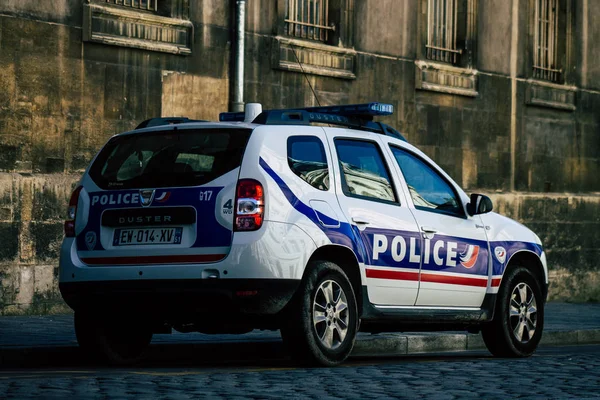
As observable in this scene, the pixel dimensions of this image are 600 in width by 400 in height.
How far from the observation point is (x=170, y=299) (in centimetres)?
934

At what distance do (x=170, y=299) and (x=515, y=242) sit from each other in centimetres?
361

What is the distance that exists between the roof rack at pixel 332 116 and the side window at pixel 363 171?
0.26 meters

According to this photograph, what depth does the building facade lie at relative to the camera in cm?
1517

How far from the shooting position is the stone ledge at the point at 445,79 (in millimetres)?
20875

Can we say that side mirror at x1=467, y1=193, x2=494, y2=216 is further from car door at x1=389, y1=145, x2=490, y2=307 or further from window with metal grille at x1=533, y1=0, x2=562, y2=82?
window with metal grille at x1=533, y1=0, x2=562, y2=82

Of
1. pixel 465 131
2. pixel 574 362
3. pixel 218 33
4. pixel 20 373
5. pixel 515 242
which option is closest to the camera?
pixel 20 373

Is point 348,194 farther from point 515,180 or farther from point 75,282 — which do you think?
point 515,180

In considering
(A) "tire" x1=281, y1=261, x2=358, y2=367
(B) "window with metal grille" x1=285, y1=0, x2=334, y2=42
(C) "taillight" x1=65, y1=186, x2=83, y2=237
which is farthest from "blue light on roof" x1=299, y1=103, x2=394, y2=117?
(B) "window with metal grille" x1=285, y1=0, x2=334, y2=42

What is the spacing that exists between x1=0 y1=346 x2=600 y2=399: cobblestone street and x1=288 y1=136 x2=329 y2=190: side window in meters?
1.35

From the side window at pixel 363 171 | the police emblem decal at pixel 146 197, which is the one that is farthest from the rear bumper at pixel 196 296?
the side window at pixel 363 171

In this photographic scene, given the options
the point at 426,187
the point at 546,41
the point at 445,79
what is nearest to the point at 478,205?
the point at 426,187

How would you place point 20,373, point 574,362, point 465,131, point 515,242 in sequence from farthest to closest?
point 465,131 < point 515,242 < point 574,362 < point 20,373

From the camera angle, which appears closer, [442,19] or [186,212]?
[186,212]

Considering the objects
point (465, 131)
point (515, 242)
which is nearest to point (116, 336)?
point (515, 242)
